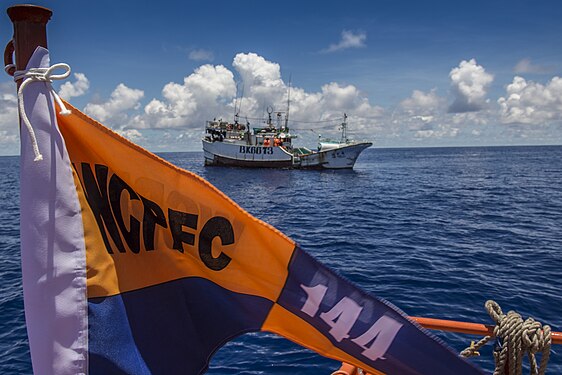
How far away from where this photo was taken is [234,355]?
837 centimetres

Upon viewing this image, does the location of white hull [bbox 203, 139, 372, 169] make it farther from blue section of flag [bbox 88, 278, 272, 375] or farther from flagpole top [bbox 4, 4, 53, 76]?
flagpole top [bbox 4, 4, 53, 76]

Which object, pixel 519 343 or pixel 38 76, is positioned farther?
pixel 519 343

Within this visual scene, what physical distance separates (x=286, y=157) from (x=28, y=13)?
56.9 meters

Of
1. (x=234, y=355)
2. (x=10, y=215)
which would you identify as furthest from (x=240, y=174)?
(x=234, y=355)

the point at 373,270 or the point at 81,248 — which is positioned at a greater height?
the point at 81,248

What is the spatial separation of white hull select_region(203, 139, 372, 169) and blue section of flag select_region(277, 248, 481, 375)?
5528cm

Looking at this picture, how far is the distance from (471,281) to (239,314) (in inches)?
458

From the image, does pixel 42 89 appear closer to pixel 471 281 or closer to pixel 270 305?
pixel 270 305

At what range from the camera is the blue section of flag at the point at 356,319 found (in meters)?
2.45

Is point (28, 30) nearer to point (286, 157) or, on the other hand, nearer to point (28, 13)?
point (28, 13)

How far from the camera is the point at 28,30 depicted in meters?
2.34

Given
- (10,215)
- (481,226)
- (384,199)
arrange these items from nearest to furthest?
(481,226) < (10,215) < (384,199)

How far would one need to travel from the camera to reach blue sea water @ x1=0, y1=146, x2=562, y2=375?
8.60 metres

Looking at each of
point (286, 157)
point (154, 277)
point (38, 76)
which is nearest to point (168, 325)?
point (154, 277)
